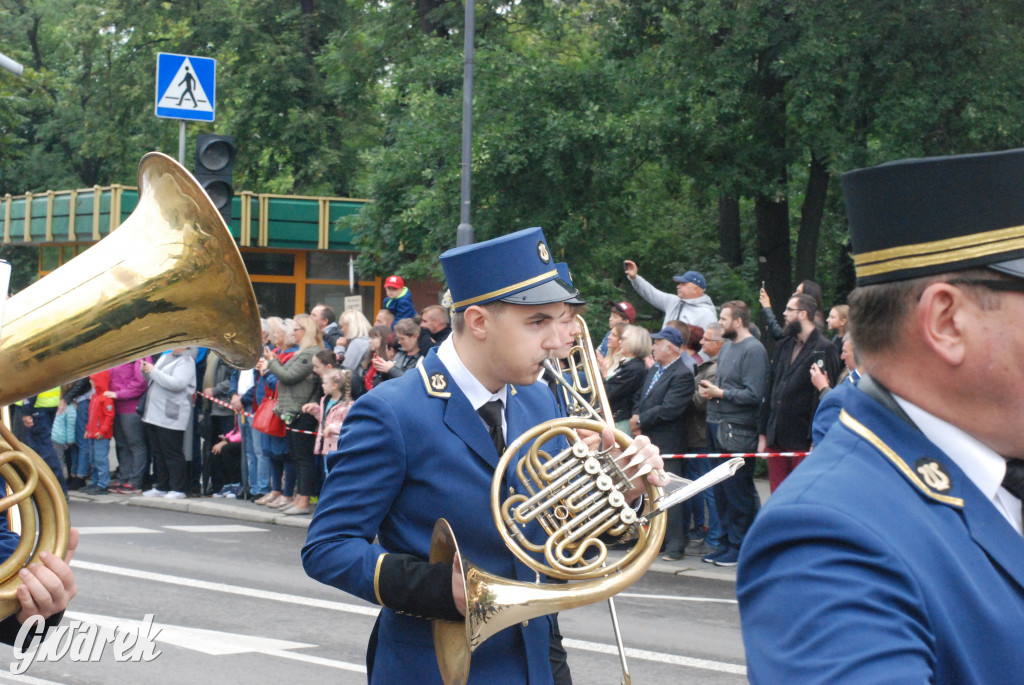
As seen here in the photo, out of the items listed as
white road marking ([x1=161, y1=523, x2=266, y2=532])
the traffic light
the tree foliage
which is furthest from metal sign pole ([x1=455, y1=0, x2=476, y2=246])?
white road marking ([x1=161, y1=523, x2=266, y2=532])

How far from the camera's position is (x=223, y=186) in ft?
33.7

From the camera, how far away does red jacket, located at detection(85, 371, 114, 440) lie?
1331cm

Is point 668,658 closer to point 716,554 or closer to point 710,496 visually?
point 716,554

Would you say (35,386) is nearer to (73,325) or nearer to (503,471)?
(73,325)

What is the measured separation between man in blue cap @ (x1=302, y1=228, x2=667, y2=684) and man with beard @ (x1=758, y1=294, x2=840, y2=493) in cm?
606

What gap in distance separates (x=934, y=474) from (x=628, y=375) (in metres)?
8.65

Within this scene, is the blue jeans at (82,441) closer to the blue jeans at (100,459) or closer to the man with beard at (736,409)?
the blue jeans at (100,459)

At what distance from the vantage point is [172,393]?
1291cm

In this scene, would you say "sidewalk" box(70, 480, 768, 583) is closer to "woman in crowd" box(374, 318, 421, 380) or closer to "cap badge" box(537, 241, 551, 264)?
"woman in crowd" box(374, 318, 421, 380)

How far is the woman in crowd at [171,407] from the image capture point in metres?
12.8

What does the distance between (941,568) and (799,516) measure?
0.62ft

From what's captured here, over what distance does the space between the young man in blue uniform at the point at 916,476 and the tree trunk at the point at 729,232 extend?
1862 centimetres

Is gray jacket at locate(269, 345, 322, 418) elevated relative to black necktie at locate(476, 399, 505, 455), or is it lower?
lower

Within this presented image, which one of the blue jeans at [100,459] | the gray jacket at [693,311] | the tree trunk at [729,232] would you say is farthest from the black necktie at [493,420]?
the tree trunk at [729,232]
